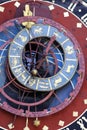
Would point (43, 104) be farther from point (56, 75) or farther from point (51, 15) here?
point (51, 15)

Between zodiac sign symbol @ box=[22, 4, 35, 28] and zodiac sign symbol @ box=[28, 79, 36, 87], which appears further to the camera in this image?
zodiac sign symbol @ box=[22, 4, 35, 28]

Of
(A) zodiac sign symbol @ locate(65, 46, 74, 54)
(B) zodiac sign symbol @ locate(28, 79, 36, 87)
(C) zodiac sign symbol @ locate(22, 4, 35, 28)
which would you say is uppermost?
(C) zodiac sign symbol @ locate(22, 4, 35, 28)

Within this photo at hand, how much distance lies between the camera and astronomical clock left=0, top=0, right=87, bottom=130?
7.12 meters

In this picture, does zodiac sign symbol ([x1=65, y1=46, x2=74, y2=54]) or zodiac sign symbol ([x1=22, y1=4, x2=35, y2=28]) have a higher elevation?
zodiac sign symbol ([x1=22, y1=4, x2=35, y2=28])

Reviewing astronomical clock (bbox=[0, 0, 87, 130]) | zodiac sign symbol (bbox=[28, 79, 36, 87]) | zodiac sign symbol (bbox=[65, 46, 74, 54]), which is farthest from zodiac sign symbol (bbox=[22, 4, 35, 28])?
zodiac sign symbol (bbox=[28, 79, 36, 87])

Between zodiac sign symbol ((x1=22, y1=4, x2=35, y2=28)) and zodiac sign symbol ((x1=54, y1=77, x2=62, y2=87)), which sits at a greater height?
zodiac sign symbol ((x1=22, y1=4, x2=35, y2=28))

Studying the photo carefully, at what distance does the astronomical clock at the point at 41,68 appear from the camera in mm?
7125

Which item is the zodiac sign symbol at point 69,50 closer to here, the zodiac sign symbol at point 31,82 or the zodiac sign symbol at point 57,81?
the zodiac sign symbol at point 57,81

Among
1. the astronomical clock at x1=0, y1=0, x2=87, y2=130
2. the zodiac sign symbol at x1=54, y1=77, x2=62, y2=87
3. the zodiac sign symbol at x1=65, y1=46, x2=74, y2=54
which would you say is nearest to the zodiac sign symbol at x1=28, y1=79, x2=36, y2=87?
the astronomical clock at x1=0, y1=0, x2=87, y2=130

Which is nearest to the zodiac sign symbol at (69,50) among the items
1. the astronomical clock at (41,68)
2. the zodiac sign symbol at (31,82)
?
the astronomical clock at (41,68)

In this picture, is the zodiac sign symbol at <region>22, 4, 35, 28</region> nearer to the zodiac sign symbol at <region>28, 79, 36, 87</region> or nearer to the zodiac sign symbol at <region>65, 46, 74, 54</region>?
the zodiac sign symbol at <region>65, 46, 74, 54</region>

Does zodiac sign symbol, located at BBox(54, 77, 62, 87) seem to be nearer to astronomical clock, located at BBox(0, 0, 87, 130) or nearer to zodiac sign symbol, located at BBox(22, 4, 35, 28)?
astronomical clock, located at BBox(0, 0, 87, 130)

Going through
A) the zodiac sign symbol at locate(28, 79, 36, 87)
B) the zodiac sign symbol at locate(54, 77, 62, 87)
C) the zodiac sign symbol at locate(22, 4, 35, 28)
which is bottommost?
the zodiac sign symbol at locate(28, 79, 36, 87)

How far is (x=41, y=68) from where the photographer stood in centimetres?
723
